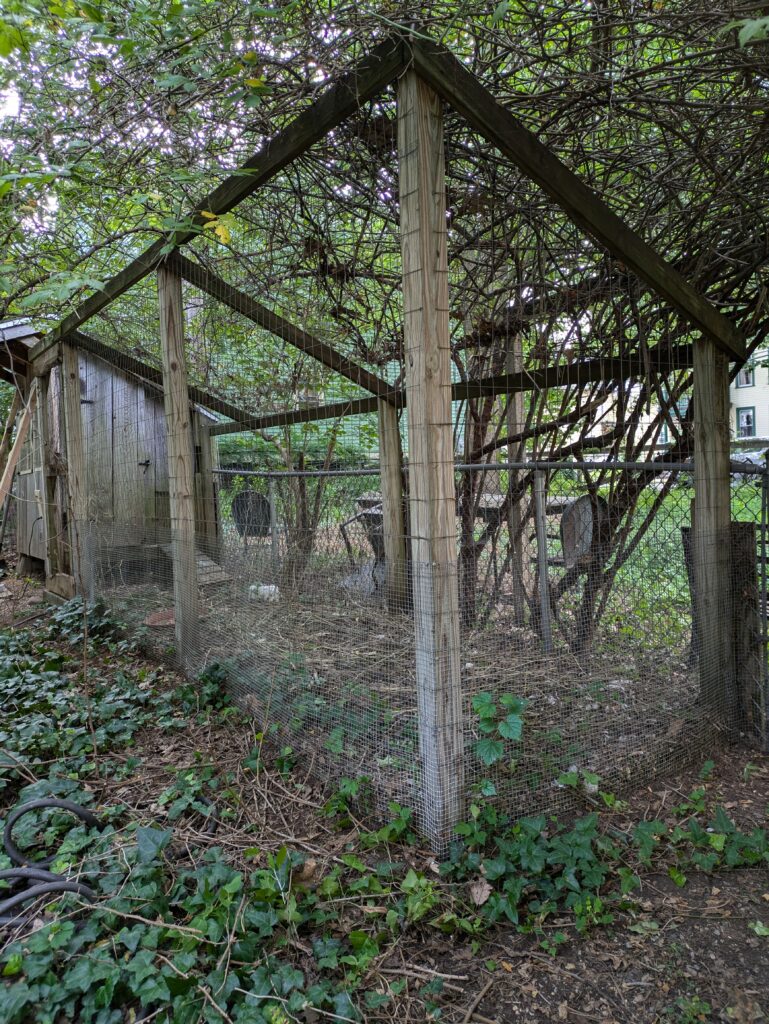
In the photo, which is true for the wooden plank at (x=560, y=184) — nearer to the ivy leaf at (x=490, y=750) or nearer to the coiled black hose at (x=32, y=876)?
the ivy leaf at (x=490, y=750)

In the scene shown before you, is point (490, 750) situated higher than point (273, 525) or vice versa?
point (273, 525)

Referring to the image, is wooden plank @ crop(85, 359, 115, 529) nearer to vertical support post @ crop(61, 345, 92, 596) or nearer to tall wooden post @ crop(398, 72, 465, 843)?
vertical support post @ crop(61, 345, 92, 596)

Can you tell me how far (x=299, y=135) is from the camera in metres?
2.65

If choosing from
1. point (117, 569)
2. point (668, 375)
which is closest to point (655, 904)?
point (668, 375)

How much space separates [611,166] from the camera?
323 centimetres

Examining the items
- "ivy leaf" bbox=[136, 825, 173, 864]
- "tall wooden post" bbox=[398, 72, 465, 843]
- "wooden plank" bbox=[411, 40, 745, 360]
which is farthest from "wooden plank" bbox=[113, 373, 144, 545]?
"wooden plank" bbox=[411, 40, 745, 360]

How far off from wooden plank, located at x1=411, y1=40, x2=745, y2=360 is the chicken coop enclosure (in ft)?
0.04

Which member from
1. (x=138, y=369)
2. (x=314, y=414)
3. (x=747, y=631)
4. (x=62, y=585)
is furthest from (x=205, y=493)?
(x=747, y=631)

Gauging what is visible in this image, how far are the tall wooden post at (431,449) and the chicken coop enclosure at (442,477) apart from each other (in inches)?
0.4

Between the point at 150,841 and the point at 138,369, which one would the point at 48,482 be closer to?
the point at 138,369

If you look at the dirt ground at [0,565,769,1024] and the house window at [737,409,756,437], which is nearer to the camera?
the dirt ground at [0,565,769,1024]

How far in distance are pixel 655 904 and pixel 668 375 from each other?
8.74 ft

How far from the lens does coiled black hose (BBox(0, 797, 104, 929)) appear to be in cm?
191

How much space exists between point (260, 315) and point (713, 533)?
292cm
